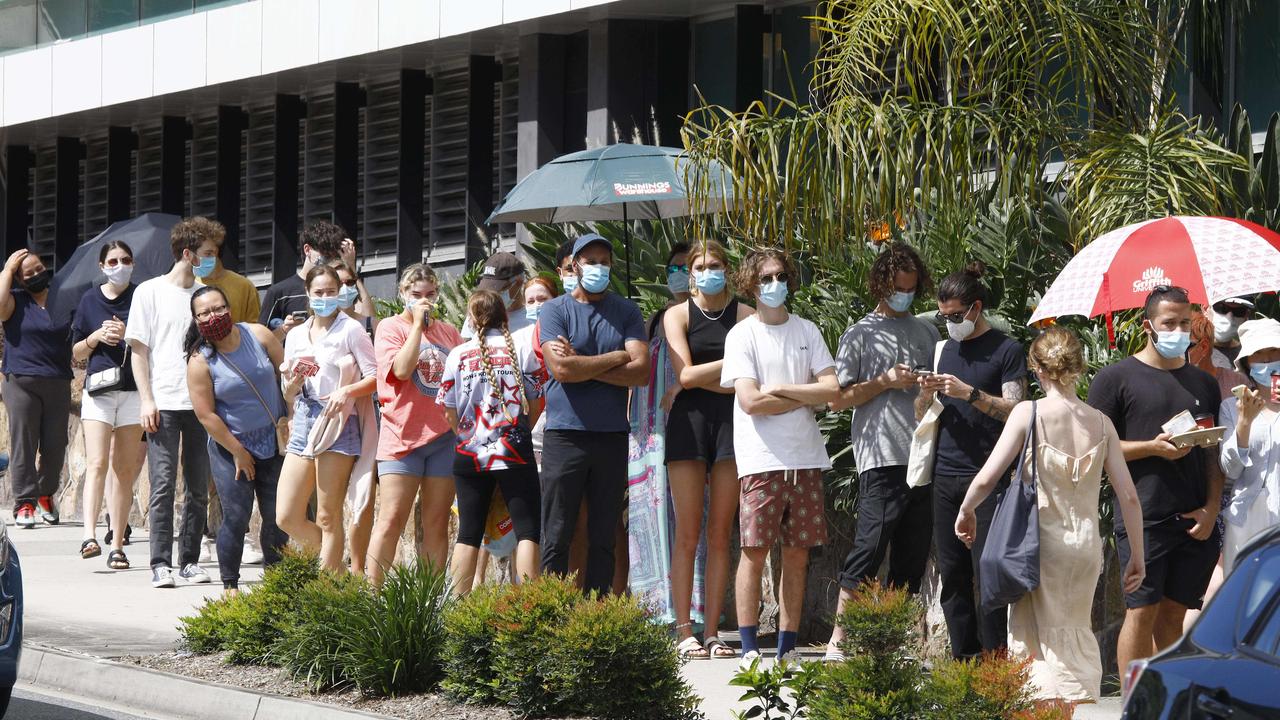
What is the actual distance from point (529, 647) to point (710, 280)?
114 inches

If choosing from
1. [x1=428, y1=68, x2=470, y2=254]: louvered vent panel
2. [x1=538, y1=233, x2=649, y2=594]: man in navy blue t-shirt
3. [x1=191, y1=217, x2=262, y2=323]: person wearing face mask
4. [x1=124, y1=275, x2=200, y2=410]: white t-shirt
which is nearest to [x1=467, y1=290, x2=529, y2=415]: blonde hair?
[x1=538, y1=233, x2=649, y2=594]: man in navy blue t-shirt

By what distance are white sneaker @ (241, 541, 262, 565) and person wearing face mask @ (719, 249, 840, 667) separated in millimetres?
5512

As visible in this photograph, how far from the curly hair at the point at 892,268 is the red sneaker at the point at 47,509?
30.4ft

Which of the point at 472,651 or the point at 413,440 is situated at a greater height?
the point at 413,440

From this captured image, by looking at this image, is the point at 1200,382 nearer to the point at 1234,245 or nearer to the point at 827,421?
the point at 1234,245

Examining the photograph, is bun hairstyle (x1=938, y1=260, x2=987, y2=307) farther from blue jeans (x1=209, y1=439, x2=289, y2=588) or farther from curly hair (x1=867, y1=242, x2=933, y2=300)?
blue jeans (x1=209, y1=439, x2=289, y2=588)

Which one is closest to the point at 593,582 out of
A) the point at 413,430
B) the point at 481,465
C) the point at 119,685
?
the point at 481,465

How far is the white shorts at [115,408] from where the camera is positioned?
13.2 m

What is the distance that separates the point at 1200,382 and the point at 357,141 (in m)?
17.3

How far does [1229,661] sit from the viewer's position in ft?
14.6

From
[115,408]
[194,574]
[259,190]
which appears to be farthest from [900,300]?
[259,190]

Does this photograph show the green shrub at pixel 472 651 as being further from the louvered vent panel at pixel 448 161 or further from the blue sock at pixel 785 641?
the louvered vent panel at pixel 448 161

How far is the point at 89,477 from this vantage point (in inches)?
524

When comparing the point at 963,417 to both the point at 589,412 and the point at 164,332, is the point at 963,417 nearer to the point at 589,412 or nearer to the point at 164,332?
the point at 589,412
